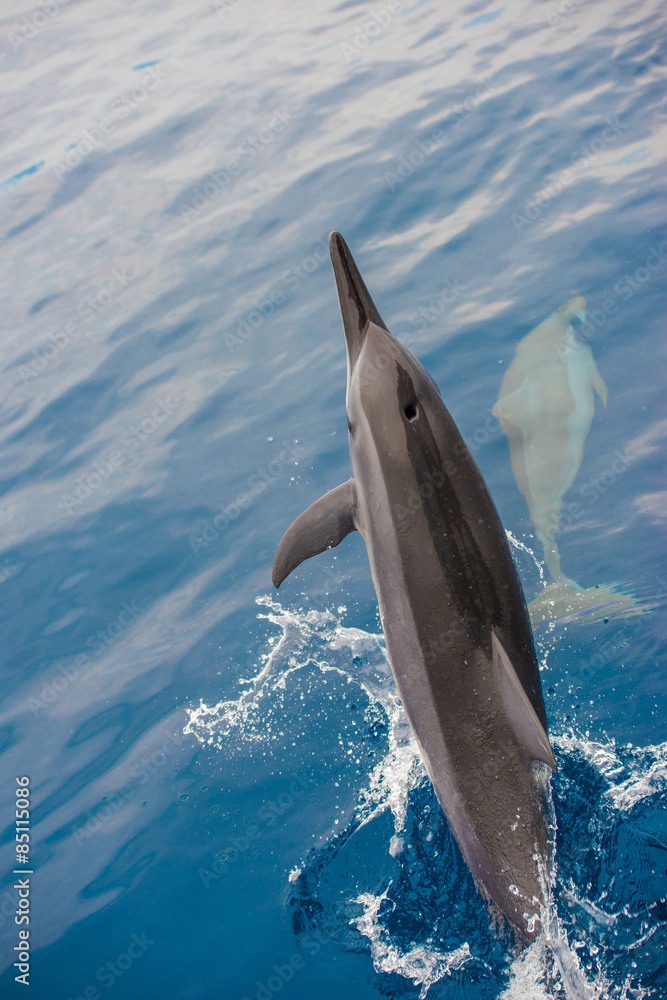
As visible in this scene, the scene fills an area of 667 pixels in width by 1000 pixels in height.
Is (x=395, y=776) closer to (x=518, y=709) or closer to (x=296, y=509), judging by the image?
(x=518, y=709)

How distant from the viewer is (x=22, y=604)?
780cm

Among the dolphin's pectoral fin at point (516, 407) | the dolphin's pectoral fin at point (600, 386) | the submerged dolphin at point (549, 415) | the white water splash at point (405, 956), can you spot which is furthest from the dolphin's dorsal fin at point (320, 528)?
the dolphin's pectoral fin at point (600, 386)

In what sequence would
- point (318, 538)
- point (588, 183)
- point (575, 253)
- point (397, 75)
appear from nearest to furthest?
point (318, 538) → point (575, 253) → point (588, 183) → point (397, 75)

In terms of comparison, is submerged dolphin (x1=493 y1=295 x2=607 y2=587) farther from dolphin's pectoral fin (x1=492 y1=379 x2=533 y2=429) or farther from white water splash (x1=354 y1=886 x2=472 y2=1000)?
white water splash (x1=354 y1=886 x2=472 y2=1000)

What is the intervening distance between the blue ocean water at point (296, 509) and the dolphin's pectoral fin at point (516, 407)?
270 mm

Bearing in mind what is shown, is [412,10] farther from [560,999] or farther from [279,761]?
[560,999]

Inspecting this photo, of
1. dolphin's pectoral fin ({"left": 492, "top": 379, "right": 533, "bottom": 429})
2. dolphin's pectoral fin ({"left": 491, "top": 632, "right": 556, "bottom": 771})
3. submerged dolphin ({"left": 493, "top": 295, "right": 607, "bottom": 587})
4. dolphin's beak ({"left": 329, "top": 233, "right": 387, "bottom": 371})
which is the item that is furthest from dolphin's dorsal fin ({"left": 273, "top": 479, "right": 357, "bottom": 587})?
dolphin's pectoral fin ({"left": 492, "top": 379, "right": 533, "bottom": 429})

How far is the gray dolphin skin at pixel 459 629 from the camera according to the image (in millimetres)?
3889

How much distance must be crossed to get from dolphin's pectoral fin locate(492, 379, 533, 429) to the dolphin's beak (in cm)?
328

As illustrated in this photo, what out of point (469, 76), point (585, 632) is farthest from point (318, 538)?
point (469, 76)

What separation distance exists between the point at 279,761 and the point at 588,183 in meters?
8.74

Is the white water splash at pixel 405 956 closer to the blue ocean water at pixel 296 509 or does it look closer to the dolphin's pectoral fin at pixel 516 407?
the blue ocean water at pixel 296 509

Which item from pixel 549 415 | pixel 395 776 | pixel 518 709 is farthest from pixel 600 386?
pixel 518 709

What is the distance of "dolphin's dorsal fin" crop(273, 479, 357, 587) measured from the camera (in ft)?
15.0
